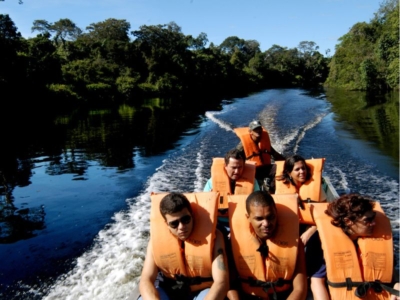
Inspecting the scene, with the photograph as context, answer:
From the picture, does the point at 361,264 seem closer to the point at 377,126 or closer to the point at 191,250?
the point at 191,250

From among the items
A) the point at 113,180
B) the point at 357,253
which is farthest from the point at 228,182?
the point at 113,180

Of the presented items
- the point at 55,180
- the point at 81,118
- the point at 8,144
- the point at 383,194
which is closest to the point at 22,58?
the point at 81,118

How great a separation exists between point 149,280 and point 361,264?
5.53ft

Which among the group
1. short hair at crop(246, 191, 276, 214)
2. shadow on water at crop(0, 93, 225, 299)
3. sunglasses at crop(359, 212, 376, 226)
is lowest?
shadow on water at crop(0, 93, 225, 299)

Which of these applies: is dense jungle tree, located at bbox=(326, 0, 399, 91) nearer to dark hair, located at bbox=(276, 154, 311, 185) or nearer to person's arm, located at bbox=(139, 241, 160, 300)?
dark hair, located at bbox=(276, 154, 311, 185)

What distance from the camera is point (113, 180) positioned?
812 cm

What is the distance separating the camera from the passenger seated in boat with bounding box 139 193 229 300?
2.86 meters

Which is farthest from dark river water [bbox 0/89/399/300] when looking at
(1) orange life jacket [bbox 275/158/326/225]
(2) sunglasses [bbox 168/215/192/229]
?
(1) orange life jacket [bbox 275/158/326/225]

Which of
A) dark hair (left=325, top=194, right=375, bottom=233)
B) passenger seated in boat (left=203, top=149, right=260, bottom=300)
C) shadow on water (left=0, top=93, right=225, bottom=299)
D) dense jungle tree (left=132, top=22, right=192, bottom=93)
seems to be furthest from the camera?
dense jungle tree (left=132, top=22, right=192, bottom=93)

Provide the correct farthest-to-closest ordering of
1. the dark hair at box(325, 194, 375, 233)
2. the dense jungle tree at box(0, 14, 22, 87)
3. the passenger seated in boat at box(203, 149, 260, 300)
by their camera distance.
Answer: the dense jungle tree at box(0, 14, 22, 87) → the passenger seated in boat at box(203, 149, 260, 300) → the dark hair at box(325, 194, 375, 233)

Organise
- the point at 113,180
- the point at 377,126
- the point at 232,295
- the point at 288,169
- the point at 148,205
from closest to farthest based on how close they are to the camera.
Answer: the point at 232,295 → the point at 288,169 → the point at 148,205 → the point at 113,180 → the point at 377,126

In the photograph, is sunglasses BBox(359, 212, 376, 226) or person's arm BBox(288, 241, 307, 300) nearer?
sunglasses BBox(359, 212, 376, 226)

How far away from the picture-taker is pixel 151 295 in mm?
2826

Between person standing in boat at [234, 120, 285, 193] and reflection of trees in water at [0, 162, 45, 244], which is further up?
person standing in boat at [234, 120, 285, 193]
